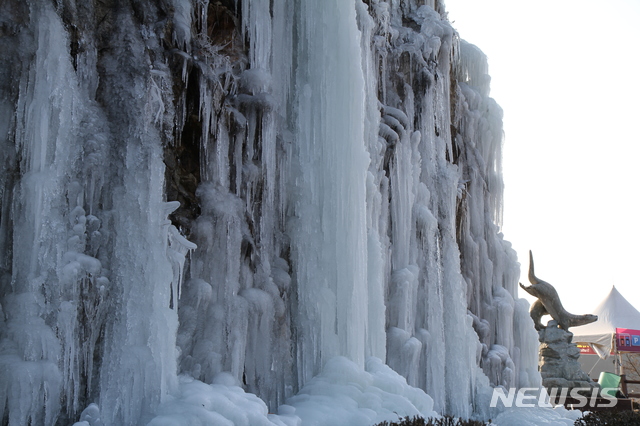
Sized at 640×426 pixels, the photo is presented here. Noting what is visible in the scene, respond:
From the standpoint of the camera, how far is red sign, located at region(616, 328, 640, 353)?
19.6 meters

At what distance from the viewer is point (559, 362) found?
1648 cm

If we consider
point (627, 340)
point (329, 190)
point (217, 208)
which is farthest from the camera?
point (627, 340)

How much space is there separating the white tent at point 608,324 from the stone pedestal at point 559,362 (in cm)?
485

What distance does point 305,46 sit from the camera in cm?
993

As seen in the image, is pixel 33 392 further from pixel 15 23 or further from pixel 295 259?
pixel 295 259

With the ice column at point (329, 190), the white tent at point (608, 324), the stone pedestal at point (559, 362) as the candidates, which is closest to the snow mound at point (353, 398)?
the ice column at point (329, 190)

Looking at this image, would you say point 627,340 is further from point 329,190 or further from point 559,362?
point 329,190

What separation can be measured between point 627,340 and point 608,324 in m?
2.28

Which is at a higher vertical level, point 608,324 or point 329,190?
point 329,190

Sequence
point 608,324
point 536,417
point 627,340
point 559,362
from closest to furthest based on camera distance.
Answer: point 536,417, point 559,362, point 627,340, point 608,324

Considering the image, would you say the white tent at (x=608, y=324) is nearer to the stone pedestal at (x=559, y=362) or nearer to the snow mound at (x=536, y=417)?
the stone pedestal at (x=559, y=362)

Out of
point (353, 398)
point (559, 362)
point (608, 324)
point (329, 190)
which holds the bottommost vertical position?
point (559, 362)

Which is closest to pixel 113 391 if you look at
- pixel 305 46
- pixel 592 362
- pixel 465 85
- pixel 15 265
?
pixel 15 265

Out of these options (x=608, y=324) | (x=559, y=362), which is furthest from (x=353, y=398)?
(x=608, y=324)
